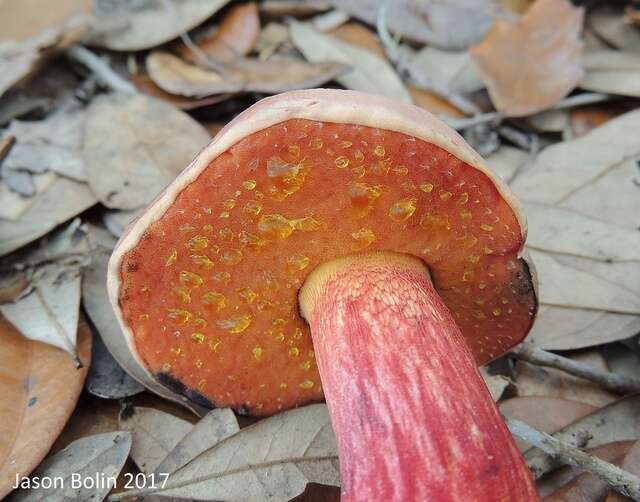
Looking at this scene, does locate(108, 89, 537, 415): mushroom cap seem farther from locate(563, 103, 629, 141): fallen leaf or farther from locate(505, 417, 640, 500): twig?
locate(563, 103, 629, 141): fallen leaf

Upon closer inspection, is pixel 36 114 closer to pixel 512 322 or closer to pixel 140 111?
pixel 140 111

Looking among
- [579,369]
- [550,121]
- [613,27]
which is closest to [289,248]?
[579,369]

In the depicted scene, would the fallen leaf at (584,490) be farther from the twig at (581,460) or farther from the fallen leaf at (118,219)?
the fallen leaf at (118,219)

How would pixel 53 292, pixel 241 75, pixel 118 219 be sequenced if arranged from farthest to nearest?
pixel 241 75 → pixel 118 219 → pixel 53 292

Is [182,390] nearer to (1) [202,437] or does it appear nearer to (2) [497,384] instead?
(1) [202,437]

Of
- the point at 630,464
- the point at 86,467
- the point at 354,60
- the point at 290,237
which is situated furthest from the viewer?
the point at 354,60

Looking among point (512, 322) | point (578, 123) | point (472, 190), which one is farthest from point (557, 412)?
point (578, 123)

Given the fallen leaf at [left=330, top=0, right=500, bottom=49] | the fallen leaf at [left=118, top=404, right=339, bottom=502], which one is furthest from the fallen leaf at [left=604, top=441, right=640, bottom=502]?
the fallen leaf at [left=330, top=0, right=500, bottom=49]
